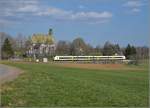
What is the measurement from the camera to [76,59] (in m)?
114

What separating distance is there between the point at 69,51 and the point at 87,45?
14.1 metres

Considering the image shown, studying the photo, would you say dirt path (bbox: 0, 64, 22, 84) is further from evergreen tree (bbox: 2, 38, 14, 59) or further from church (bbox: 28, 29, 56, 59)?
church (bbox: 28, 29, 56, 59)

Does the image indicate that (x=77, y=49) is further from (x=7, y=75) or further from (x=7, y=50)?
(x=7, y=75)

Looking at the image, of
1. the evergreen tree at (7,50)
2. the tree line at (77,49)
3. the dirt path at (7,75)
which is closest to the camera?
the dirt path at (7,75)

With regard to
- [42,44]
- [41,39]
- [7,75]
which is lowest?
[7,75]

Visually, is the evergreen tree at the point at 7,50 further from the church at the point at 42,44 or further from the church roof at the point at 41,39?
the church roof at the point at 41,39

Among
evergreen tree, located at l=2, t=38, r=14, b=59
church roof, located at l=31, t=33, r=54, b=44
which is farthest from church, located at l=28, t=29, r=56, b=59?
evergreen tree, located at l=2, t=38, r=14, b=59

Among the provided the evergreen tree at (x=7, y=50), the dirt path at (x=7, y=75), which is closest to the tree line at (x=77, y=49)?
the evergreen tree at (x=7, y=50)

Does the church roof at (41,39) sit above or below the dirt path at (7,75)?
above

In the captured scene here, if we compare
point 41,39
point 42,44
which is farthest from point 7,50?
point 42,44

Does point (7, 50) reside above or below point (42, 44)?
below

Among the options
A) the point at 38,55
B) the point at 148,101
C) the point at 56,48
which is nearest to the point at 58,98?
the point at 148,101

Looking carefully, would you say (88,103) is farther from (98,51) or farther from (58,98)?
(98,51)

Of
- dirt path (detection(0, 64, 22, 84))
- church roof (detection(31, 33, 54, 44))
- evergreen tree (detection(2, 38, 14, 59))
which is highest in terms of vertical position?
church roof (detection(31, 33, 54, 44))
